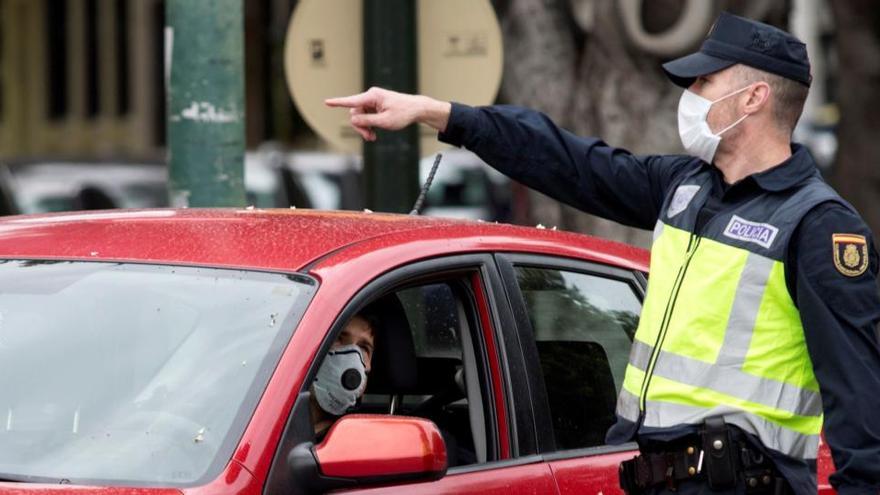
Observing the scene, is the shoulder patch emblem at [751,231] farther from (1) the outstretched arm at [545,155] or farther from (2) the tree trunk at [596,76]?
(2) the tree trunk at [596,76]

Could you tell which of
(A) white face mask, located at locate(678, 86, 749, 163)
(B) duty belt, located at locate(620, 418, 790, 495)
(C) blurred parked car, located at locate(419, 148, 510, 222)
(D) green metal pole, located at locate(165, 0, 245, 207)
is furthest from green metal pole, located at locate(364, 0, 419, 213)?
(C) blurred parked car, located at locate(419, 148, 510, 222)

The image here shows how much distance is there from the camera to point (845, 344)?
368cm

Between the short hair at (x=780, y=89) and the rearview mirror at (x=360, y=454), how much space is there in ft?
3.74

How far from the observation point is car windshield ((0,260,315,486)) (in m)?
3.53

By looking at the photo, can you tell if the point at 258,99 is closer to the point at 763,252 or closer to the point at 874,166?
the point at 874,166

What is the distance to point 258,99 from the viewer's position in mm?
33938

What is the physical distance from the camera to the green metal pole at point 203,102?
6.46 m

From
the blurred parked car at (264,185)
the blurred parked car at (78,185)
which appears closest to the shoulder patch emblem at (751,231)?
the blurred parked car at (264,185)

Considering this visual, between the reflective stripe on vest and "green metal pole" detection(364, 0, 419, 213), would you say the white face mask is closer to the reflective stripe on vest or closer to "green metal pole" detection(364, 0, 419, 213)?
the reflective stripe on vest

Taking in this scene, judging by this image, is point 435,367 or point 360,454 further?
point 435,367

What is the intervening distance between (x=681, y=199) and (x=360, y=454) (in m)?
1.07

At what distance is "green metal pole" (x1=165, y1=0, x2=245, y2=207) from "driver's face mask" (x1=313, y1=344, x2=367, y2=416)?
8.23 feet

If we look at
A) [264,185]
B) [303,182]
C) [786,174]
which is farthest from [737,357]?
[303,182]

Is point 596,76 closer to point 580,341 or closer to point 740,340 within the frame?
point 580,341
